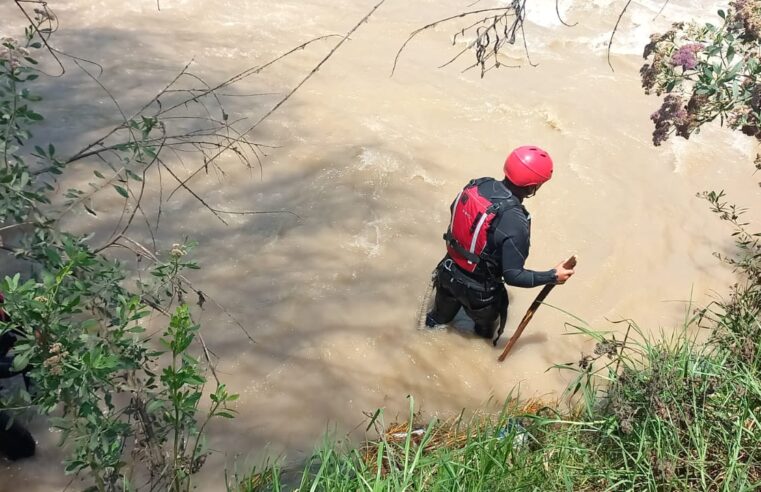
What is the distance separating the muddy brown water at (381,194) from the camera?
4.35 metres

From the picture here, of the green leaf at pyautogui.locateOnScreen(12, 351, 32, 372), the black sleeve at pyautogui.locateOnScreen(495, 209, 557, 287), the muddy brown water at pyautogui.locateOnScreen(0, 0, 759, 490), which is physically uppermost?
the green leaf at pyautogui.locateOnScreen(12, 351, 32, 372)

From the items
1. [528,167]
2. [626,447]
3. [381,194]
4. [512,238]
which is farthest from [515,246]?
[381,194]

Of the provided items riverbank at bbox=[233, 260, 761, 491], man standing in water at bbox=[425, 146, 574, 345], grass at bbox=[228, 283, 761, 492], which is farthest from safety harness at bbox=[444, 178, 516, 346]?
riverbank at bbox=[233, 260, 761, 491]

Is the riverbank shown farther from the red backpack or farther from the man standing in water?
the red backpack

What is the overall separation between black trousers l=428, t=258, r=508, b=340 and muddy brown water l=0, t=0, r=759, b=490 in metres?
0.22

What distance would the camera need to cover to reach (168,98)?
6.71 m

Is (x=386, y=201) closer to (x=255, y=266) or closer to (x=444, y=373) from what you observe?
(x=255, y=266)

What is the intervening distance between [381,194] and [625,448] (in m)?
3.45

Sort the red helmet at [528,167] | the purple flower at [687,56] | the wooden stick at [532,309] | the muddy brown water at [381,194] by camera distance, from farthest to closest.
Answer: the muddy brown water at [381,194] < the wooden stick at [532,309] < the red helmet at [528,167] < the purple flower at [687,56]

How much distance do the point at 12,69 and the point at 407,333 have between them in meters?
3.05

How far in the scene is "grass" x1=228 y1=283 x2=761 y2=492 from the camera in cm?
273

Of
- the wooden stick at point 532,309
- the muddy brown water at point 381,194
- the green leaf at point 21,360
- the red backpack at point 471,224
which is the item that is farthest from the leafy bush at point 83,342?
the wooden stick at point 532,309

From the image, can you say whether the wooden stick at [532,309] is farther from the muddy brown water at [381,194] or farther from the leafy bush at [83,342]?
the leafy bush at [83,342]

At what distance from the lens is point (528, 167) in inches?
147
